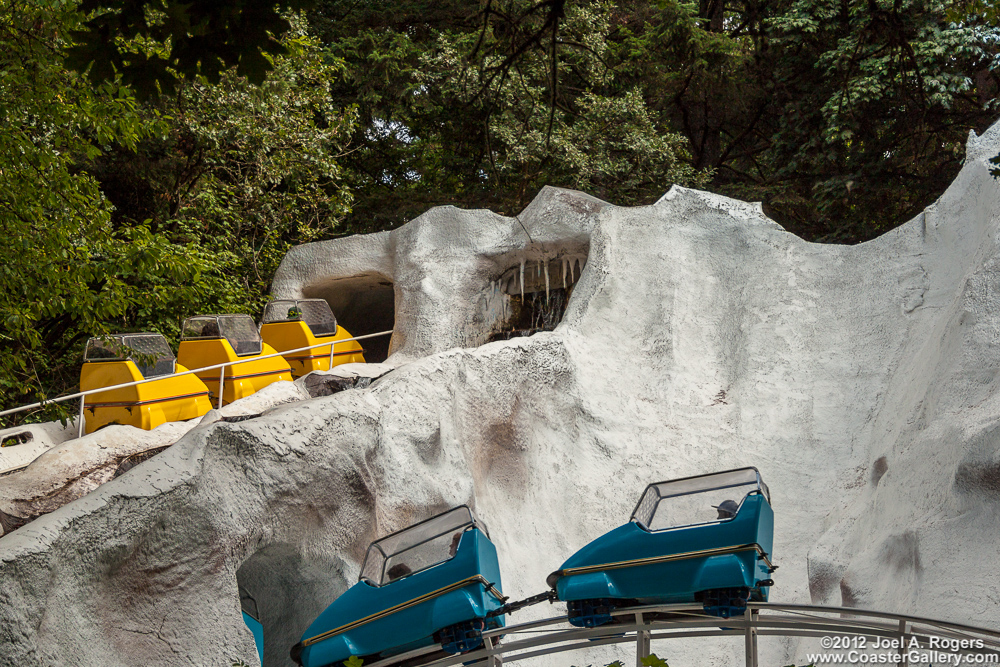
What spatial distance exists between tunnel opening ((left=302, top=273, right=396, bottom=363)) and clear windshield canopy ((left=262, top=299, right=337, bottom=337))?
895mm

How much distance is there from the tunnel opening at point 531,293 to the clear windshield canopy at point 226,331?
3318 mm

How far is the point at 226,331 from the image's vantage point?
9.61 m

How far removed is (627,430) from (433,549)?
4189 millimetres

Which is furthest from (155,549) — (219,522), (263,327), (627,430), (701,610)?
(263,327)

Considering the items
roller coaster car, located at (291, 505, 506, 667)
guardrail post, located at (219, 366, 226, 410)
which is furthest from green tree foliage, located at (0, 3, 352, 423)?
roller coaster car, located at (291, 505, 506, 667)

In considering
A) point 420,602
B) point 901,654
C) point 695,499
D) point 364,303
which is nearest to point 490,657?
point 420,602

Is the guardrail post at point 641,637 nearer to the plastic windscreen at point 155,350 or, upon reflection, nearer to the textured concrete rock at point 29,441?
the textured concrete rock at point 29,441

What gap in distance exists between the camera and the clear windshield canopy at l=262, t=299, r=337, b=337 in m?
11.2

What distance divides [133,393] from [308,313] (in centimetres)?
369

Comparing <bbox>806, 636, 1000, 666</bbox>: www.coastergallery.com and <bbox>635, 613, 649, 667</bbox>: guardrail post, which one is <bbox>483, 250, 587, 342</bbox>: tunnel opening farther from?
<bbox>635, 613, 649, 667</bbox>: guardrail post

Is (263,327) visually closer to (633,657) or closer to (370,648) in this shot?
(633,657)

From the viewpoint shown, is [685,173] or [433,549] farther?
[685,173]

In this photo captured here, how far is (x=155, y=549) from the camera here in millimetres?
4410

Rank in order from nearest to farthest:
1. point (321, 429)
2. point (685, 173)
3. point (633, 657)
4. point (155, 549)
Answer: point (155, 549)
point (321, 429)
point (633, 657)
point (685, 173)
